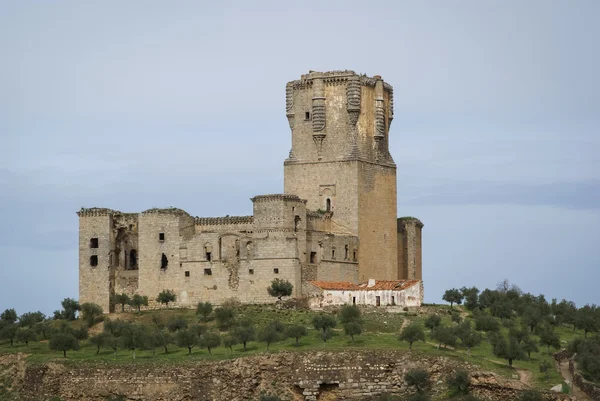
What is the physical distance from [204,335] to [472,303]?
1603cm

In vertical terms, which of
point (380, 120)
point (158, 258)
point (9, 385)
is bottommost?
point (9, 385)

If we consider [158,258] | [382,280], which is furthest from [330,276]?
[158,258]

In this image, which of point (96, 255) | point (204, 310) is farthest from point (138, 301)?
point (204, 310)

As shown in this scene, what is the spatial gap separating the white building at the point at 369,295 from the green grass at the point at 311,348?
4.71 ft

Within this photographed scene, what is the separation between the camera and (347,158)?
88.3 m

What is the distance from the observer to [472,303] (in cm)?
8625

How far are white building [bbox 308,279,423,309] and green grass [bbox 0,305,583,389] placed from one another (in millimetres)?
1436

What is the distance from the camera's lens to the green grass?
7250 centimetres

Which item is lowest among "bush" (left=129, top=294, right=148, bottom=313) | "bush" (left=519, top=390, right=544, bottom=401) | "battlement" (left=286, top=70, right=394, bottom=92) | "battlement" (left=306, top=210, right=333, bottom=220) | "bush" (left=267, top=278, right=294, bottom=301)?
"bush" (left=519, top=390, right=544, bottom=401)

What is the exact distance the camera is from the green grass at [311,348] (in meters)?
72.5

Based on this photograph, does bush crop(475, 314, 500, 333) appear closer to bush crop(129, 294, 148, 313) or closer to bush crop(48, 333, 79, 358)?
bush crop(129, 294, 148, 313)

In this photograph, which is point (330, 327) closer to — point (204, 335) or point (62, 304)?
point (204, 335)

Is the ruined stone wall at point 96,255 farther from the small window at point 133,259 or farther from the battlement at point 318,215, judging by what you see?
the battlement at point 318,215

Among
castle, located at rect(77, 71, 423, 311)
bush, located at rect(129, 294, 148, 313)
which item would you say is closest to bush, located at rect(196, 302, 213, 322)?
castle, located at rect(77, 71, 423, 311)
